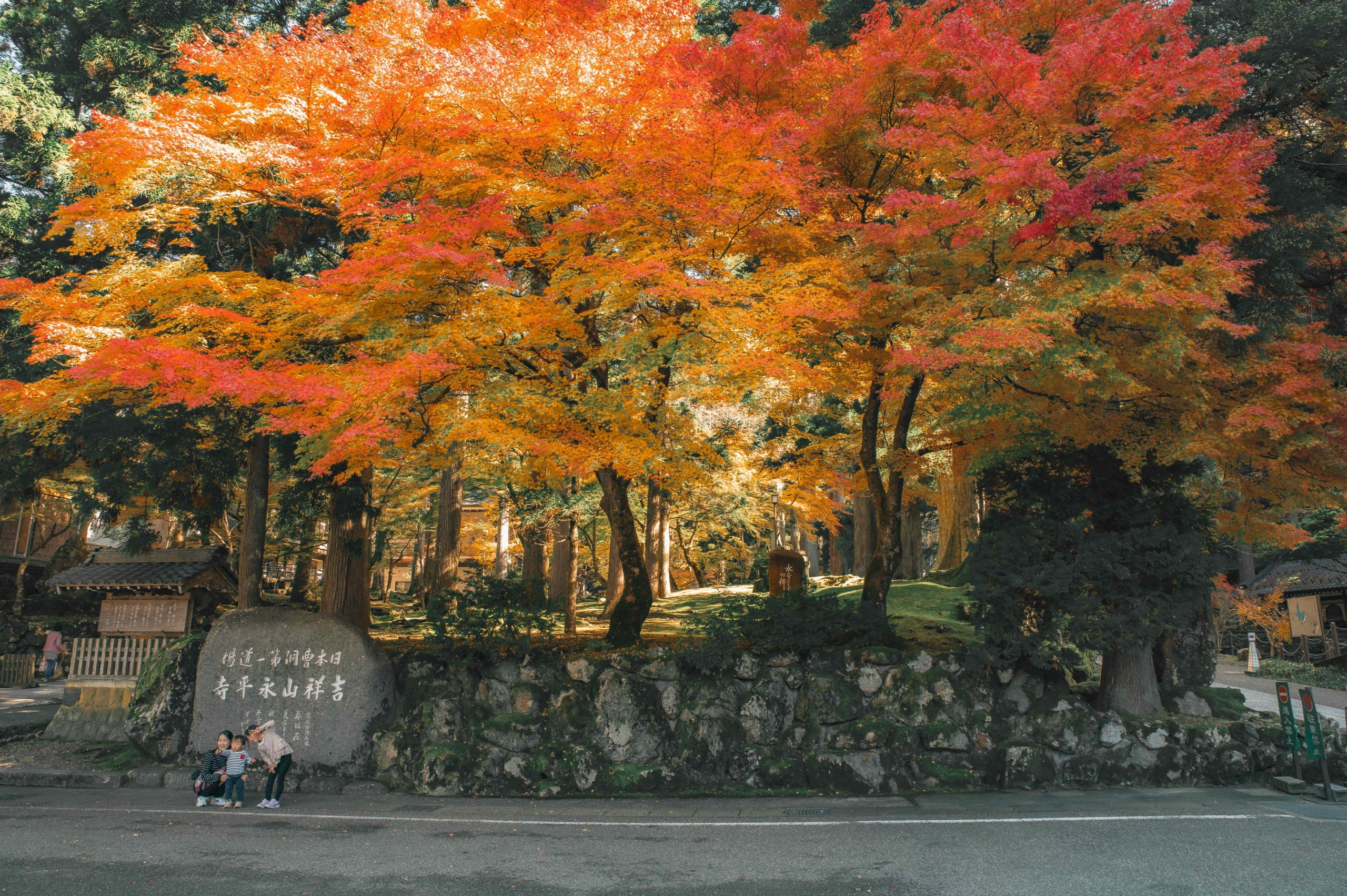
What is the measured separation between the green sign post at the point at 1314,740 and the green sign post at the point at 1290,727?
0.11 meters

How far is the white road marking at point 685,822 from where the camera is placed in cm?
860

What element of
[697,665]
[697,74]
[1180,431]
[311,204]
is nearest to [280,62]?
[311,204]

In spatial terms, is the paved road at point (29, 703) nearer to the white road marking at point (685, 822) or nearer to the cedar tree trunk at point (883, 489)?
the white road marking at point (685, 822)

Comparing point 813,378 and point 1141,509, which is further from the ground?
point 813,378

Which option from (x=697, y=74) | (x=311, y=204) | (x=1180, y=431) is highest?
(x=697, y=74)

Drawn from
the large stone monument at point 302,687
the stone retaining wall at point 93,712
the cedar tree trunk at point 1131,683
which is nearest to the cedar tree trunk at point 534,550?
the large stone monument at point 302,687

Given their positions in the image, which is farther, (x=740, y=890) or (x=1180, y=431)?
(x=1180, y=431)

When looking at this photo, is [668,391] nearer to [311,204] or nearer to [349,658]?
[349,658]

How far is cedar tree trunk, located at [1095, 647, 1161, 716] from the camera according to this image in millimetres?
10898

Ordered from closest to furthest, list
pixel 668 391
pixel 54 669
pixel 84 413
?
1. pixel 668 391
2. pixel 84 413
3. pixel 54 669

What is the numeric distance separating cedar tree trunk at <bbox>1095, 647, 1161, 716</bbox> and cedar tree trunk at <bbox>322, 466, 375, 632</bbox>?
42.2 feet

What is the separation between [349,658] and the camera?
11.5 meters

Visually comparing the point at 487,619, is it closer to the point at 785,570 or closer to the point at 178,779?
the point at 178,779

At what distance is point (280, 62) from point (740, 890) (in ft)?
47.3
